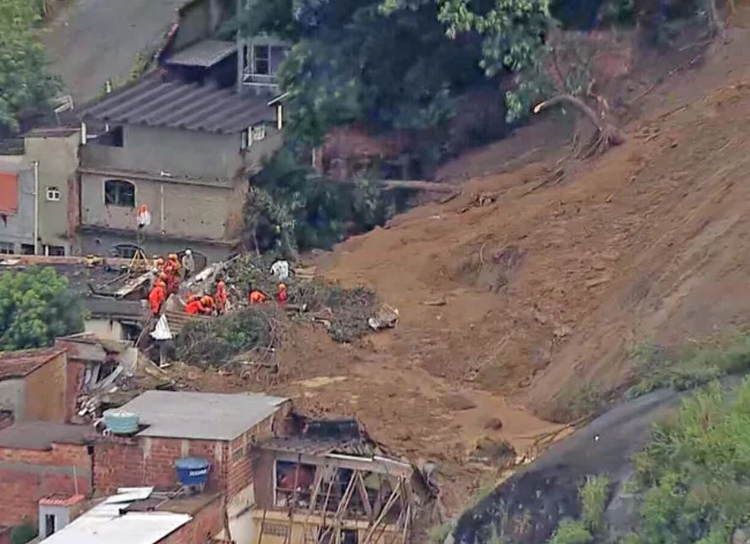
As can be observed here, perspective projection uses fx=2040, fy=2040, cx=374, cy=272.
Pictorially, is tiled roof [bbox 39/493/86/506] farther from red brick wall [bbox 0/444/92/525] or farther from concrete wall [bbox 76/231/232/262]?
concrete wall [bbox 76/231/232/262]

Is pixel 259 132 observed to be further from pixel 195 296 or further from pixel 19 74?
pixel 19 74

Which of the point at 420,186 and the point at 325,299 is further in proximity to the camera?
the point at 420,186

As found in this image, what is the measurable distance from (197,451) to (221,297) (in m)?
6.92

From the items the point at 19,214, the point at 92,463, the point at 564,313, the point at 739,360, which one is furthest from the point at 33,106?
the point at 739,360

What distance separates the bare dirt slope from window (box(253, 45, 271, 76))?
6.55 m

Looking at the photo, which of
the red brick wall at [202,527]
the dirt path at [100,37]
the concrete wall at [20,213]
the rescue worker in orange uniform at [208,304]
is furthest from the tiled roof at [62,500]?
the dirt path at [100,37]

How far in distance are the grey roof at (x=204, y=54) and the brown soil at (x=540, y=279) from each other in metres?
7.42

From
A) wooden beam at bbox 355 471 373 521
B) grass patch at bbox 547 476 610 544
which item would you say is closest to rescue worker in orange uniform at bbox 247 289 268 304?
wooden beam at bbox 355 471 373 521

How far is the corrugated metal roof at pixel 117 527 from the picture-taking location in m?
19.4

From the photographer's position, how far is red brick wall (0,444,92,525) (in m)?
21.7

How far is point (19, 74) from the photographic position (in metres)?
38.8

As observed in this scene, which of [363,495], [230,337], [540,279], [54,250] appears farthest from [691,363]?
[54,250]

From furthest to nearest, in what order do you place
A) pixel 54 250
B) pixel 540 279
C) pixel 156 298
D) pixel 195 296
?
pixel 54 250 → pixel 195 296 → pixel 156 298 → pixel 540 279

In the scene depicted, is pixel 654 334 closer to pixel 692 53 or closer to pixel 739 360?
pixel 739 360
